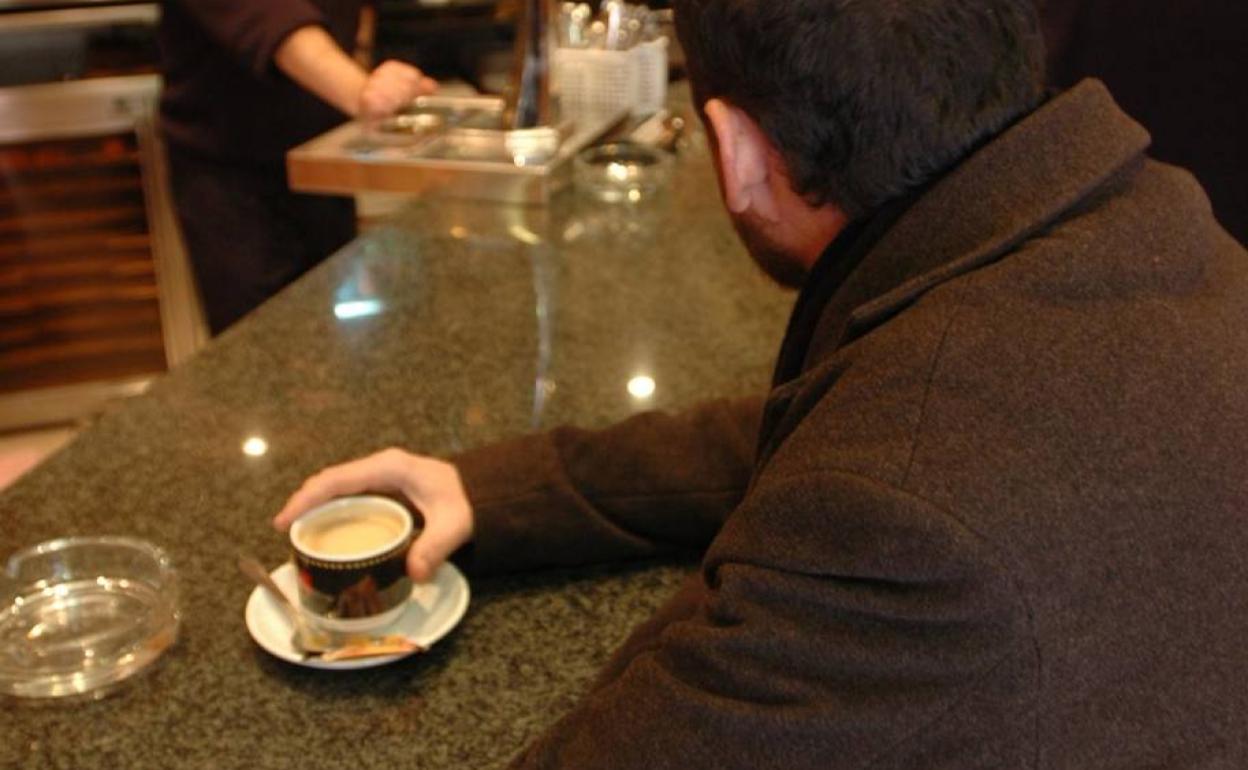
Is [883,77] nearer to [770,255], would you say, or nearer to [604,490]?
[770,255]

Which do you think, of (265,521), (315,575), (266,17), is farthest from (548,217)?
(315,575)

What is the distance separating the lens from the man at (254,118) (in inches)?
71.2

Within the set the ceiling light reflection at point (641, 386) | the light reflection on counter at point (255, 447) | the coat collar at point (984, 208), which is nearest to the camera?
the coat collar at point (984, 208)

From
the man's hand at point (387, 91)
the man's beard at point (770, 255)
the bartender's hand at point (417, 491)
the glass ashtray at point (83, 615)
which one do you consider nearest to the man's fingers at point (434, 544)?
the bartender's hand at point (417, 491)

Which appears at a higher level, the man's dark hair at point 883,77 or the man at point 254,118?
the man's dark hair at point 883,77

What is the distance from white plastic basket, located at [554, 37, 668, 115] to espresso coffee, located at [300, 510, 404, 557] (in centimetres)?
118

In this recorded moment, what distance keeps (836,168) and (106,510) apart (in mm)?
616

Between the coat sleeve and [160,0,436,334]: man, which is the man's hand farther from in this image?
the coat sleeve

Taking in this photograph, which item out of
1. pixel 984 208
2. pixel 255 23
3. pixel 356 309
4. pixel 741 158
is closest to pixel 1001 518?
pixel 984 208

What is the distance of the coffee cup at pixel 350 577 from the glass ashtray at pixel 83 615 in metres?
0.10

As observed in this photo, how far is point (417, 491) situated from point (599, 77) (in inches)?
45.4

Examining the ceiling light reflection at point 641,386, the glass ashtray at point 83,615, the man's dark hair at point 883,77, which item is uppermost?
the man's dark hair at point 883,77

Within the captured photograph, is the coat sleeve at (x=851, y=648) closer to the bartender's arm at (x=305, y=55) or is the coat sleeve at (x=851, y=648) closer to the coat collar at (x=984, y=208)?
the coat collar at (x=984, y=208)

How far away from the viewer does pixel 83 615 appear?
90cm
